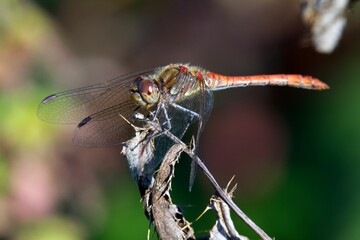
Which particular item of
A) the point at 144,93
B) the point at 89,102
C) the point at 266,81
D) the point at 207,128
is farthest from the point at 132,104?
the point at 207,128

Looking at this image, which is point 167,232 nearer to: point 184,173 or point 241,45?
point 184,173

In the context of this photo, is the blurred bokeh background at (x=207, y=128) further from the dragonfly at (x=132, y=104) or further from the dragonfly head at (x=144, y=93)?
the dragonfly head at (x=144, y=93)

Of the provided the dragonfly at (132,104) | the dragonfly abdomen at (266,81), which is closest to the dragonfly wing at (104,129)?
the dragonfly at (132,104)

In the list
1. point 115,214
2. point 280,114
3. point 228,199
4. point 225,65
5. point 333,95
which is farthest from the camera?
point 225,65

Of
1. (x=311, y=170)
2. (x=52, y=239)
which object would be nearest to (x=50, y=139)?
(x=52, y=239)

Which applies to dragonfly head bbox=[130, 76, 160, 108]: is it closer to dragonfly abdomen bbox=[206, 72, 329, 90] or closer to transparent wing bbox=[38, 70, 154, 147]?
transparent wing bbox=[38, 70, 154, 147]

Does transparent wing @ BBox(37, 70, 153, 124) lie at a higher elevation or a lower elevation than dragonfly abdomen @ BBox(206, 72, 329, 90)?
higher

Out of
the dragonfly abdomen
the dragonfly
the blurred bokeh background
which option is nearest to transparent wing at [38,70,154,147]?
the dragonfly
